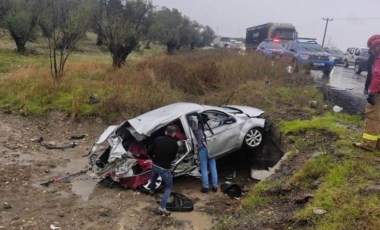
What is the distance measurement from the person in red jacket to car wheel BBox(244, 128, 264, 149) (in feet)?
9.60

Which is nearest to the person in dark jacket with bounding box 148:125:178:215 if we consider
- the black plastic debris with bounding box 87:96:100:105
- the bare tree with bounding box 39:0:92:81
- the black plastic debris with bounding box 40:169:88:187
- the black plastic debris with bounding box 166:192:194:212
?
the black plastic debris with bounding box 166:192:194:212

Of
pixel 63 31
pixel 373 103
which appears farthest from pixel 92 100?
pixel 373 103

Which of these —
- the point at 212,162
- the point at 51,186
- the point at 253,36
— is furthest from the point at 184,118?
the point at 253,36

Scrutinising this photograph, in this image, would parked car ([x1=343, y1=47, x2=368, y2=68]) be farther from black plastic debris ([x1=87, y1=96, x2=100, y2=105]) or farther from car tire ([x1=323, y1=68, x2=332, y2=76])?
black plastic debris ([x1=87, y1=96, x2=100, y2=105])

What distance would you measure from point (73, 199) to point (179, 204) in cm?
207

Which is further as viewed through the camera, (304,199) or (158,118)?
(158,118)

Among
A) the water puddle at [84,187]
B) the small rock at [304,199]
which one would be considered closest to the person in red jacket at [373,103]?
the small rock at [304,199]

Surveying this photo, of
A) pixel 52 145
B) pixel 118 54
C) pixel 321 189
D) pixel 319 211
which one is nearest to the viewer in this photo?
pixel 319 211

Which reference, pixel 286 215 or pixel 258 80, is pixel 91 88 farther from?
pixel 286 215

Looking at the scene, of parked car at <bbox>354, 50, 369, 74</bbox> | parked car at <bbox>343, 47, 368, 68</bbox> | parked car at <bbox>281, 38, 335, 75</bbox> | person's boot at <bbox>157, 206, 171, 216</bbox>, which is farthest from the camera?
parked car at <bbox>343, 47, 368, 68</bbox>

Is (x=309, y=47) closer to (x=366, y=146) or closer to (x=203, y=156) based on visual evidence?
(x=203, y=156)

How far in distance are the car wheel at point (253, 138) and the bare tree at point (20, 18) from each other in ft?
71.2

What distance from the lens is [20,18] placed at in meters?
26.5

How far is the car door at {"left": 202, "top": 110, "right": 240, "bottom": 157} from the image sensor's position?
8.66 metres
